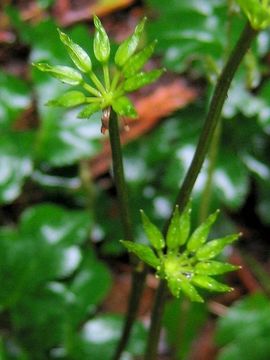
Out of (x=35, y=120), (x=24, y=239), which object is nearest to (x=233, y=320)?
(x=24, y=239)

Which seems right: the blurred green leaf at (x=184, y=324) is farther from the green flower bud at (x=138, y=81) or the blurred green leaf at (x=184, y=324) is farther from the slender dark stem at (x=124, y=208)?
the green flower bud at (x=138, y=81)

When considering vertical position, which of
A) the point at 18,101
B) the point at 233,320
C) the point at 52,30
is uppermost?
the point at 52,30

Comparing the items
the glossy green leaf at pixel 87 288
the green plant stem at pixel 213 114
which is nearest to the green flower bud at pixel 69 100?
the green plant stem at pixel 213 114

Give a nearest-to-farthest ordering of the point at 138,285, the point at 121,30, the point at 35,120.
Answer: the point at 138,285 < the point at 35,120 < the point at 121,30

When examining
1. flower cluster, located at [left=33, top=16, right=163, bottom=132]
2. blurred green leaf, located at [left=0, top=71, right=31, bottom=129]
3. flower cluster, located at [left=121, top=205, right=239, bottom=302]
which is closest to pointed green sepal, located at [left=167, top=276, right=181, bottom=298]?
flower cluster, located at [left=121, top=205, right=239, bottom=302]

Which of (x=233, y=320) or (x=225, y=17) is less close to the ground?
(x=225, y=17)

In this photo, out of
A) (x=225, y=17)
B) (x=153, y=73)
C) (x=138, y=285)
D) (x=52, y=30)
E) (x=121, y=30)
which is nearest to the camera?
(x=153, y=73)

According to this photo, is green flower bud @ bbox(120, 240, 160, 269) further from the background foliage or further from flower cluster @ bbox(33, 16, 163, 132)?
the background foliage

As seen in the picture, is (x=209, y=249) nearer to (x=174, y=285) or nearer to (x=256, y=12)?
(x=174, y=285)

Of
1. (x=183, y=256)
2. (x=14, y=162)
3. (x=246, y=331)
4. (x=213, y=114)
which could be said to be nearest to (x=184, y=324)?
(x=246, y=331)

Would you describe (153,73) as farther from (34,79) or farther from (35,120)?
(35,120)
